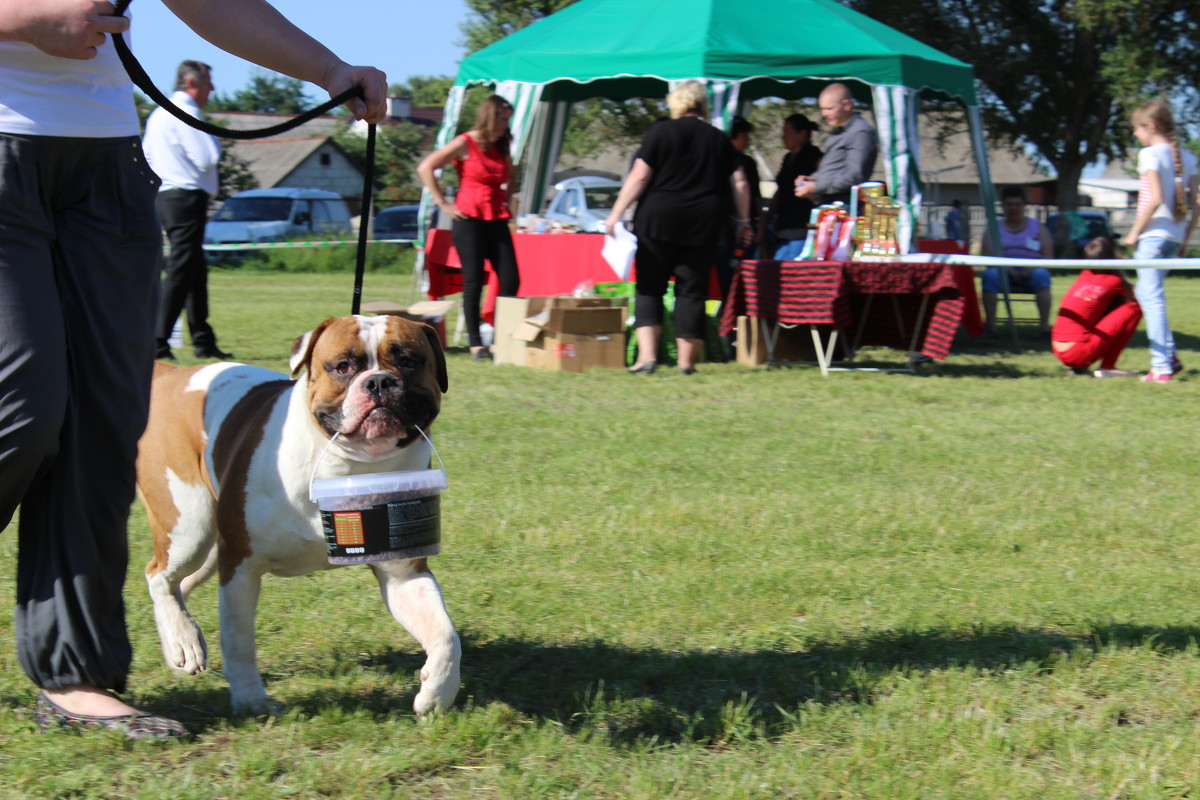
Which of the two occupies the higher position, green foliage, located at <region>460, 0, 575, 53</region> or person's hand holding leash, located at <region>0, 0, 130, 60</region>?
green foliage, located at <region>460, 0, 575, 53</region>

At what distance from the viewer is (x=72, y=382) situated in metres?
2.63

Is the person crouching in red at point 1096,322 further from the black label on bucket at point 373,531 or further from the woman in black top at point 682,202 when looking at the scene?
the black label on bucket at point 373,531

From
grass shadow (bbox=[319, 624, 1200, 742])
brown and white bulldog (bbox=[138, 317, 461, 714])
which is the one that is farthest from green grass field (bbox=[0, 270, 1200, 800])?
brown and white bulldog (bbox=[138, 317, 461, 714])

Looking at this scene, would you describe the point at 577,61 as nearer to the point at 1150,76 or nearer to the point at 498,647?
the point at 498,647

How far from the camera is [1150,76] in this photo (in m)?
26.3

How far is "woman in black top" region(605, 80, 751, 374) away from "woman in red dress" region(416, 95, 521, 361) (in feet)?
3.58

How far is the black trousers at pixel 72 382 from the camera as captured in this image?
8.11ft

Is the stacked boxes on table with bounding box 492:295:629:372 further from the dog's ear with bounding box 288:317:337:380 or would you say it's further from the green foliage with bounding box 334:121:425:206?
the green foliage with bounding box 334:121:425:206

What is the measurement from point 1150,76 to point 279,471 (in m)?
27.4

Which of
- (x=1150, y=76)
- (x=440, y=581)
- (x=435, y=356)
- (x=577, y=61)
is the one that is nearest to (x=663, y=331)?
(x=577, y=61)

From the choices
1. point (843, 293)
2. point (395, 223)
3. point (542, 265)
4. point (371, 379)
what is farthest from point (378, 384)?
point (395, 223)

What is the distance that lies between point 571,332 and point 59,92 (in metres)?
6.85

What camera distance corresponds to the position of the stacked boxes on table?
9.27 metres

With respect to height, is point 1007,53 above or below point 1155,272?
above
